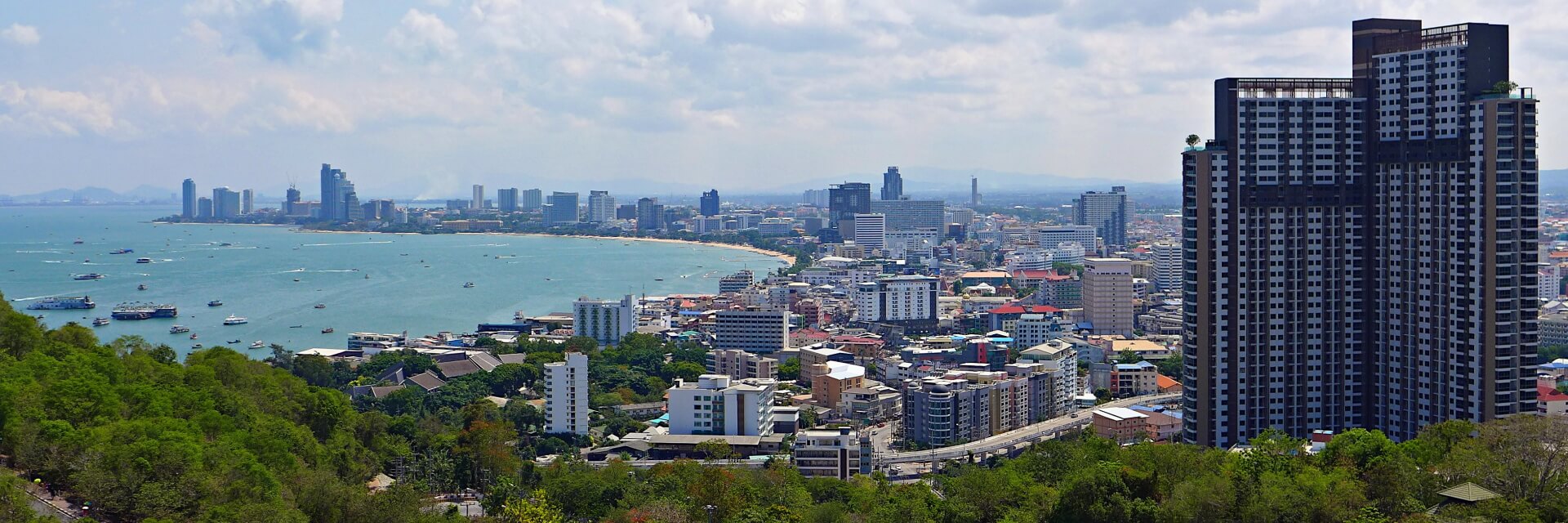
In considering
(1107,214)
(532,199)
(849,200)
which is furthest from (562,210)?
(1107,214)

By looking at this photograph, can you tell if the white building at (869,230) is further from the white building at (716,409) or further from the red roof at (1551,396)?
the red roof at (1551,396)

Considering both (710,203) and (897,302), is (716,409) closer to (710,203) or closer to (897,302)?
(897,302)

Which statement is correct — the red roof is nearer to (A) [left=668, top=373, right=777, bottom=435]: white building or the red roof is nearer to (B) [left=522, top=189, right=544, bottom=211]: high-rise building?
(A) [left=668, top=373, right=777, bottom=435]: white building

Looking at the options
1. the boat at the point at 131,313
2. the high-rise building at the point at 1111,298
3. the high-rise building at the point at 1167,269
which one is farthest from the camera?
the high-rise building at the point at 1167,269

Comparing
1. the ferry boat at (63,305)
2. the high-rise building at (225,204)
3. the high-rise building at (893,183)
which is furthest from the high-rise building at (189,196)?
the ferry boat at (63,305)

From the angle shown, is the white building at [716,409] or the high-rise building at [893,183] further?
the high-rise building at [893,183]

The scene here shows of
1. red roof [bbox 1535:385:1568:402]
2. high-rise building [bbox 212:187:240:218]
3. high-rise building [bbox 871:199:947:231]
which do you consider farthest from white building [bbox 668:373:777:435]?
high-rise building [bbox 212:187:240:218]

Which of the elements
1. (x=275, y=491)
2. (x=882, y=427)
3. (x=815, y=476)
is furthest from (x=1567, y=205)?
(x=275, y=491)
